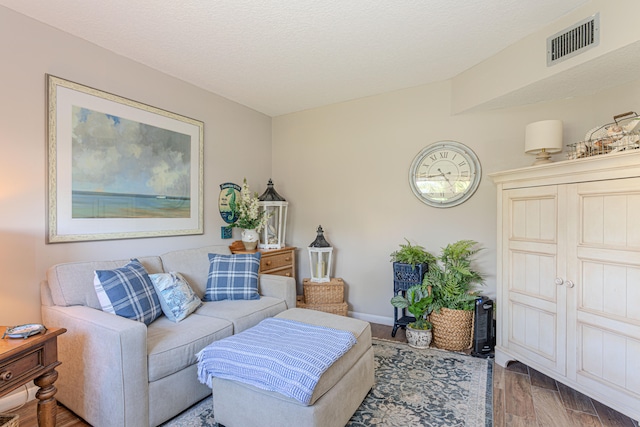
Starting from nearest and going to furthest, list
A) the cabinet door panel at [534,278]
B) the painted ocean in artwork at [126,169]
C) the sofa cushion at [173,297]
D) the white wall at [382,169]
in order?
1. the cabinet door panel at [534,278]
2. the sofa cushion at [173,297]
3. the painted ocean in artwork at [126,169]
4. the white wall at [382,169]

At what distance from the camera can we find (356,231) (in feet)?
12.1

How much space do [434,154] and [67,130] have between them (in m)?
3.12

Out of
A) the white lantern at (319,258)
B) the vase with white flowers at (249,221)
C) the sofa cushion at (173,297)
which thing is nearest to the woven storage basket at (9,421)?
the sofa cushion at (173,297)

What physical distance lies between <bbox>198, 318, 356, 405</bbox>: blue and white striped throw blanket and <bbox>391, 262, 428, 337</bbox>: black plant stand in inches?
53.3

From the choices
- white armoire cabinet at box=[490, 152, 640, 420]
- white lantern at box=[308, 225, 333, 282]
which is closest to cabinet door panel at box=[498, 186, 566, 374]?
white armoire cabinet at box=[490, 152, 640, 420]

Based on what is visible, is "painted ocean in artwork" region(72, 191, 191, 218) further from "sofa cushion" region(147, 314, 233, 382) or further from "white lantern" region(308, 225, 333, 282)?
"white lantern" region(308, 225, 333, 282)

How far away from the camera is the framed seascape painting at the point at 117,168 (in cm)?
223

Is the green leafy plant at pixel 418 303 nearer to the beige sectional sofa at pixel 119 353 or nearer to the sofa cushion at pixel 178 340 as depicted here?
the beige sectional sofa at pixel 119 353

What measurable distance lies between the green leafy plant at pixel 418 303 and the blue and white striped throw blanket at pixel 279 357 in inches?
47.0

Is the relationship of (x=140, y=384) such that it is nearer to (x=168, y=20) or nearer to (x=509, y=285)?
(x=168, y=20)

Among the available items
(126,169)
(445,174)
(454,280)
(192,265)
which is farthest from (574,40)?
(126,169)

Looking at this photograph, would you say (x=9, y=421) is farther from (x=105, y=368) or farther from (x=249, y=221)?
(x=249, y=221)

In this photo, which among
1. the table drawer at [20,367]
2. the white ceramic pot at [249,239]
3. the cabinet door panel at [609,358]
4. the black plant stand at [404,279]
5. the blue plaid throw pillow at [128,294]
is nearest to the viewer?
the table drawer at [20,367]

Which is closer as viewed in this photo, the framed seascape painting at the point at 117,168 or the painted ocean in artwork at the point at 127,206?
the framed seascape painting at the point at 117,168
